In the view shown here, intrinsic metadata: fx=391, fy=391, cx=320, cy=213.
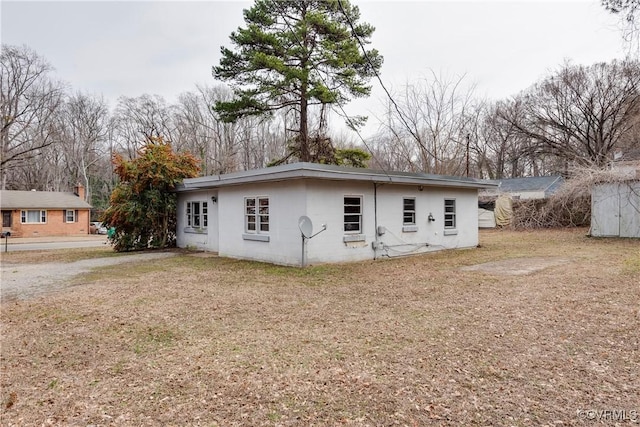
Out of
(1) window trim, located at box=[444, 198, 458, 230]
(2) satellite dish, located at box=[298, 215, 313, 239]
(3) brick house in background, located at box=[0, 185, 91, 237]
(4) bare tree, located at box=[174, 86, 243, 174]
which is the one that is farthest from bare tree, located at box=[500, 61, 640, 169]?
(3) brick house in background, located at box=[0, 185, 91, 237]

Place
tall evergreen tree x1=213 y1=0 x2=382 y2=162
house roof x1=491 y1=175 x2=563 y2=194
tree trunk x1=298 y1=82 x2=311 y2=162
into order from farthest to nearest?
house roof x1=491 y1=175 x2=563 y2=194, tree trunk x1=298 y1=82 x2=311 y2=162, tall evergreen tree x1=213 y1=0 x2=382 y2=162

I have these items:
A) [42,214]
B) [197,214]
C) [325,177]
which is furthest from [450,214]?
[42,214]

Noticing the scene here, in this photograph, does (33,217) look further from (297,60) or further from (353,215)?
(353,215)

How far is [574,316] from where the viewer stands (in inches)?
201

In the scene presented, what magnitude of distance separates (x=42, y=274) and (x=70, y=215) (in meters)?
22.6

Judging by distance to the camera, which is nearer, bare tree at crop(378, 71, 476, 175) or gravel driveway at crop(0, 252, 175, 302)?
gravel driveway at crop(0, 252, 175, 302)

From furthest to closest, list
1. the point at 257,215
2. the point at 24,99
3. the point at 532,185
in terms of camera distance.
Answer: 1. the point at 24,99
2. the point at 532,185
3. the point at 257,215

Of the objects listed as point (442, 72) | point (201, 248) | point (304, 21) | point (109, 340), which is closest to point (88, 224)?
point (201, 248)

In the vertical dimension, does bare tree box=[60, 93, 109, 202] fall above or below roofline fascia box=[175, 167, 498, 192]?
above

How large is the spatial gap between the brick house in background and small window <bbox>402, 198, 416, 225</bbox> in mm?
26387

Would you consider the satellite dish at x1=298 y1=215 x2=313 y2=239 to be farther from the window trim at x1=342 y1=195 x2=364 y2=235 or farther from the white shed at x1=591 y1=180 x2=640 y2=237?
the white shed at x1=591 y1=180 x2=640 y2=237

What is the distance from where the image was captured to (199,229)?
14438 millimetres

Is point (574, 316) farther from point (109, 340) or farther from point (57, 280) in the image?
point (57, 280)

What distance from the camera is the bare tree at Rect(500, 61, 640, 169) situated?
1009 inches
